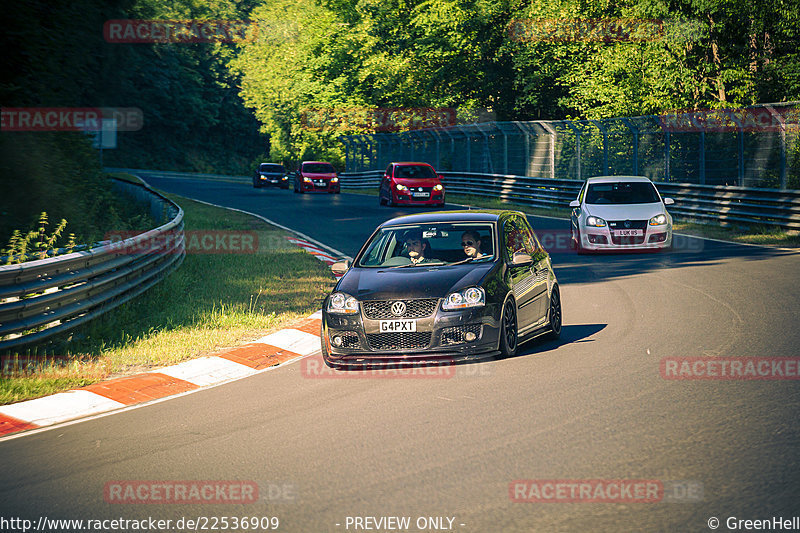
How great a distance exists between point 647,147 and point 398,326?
23.2 m

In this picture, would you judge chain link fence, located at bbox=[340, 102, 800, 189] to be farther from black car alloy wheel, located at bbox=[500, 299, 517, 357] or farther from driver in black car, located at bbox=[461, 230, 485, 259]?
black car alloy wheel, located at bbox=[500, 299, 517, 357]

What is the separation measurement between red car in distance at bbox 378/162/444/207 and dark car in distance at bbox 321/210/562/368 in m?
24.1

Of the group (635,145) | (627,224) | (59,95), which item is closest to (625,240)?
(627,224)

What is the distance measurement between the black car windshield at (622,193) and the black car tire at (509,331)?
36.9ft

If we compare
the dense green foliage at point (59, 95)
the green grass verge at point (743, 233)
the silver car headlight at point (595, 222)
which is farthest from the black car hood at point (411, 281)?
the green grass verge at point (743, 233)

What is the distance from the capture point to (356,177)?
5609cm

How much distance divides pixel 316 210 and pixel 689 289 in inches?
853

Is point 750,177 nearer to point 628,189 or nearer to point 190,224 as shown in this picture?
point 628,189

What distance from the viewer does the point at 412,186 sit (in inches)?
1366

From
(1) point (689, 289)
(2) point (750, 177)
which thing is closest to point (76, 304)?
(1) point (689, 289)

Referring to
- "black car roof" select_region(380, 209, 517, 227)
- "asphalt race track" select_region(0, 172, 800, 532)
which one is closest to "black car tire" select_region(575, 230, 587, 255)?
"asphalt race track" select_region(0, 172, 800, 532)

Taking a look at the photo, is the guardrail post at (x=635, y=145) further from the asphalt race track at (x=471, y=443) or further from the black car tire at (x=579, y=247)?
the asphalt race track at (x=471, y=443)

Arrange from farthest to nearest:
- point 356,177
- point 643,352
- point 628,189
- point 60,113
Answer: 1. point 356,177
2. point 628,189
3. point 60,113
4. point 643,352

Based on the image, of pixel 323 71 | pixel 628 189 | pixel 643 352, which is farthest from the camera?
pixel 323 71
